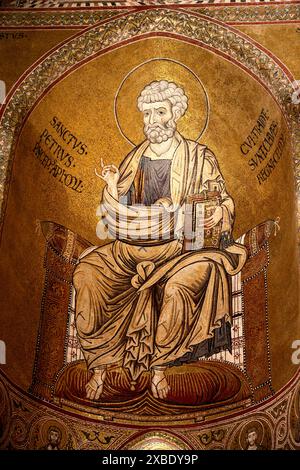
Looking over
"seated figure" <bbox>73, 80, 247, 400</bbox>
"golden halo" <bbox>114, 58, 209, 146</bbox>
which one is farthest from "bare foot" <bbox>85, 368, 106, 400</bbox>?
"golden halo" <bbox>114, 58, 209, 146</bbox>

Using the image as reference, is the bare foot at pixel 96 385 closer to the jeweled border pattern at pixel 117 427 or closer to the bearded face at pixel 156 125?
the jeweled border pattern at pixel 117 427

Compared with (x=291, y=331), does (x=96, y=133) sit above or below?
above

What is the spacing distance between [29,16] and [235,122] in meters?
2.93

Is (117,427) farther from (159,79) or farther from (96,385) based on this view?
(159,79)

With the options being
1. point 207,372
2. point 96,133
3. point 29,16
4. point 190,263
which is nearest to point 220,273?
point 190,263

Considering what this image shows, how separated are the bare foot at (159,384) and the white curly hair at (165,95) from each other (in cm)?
337

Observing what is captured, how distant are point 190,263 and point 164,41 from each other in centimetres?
287

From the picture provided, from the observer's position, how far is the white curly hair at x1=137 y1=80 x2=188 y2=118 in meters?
14.2

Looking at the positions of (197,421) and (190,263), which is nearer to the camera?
(197,421)

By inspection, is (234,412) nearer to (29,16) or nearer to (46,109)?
(46,109)

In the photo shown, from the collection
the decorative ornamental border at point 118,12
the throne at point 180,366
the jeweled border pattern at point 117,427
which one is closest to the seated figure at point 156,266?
the throne at point 180,366

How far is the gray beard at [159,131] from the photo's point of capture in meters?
14.3
